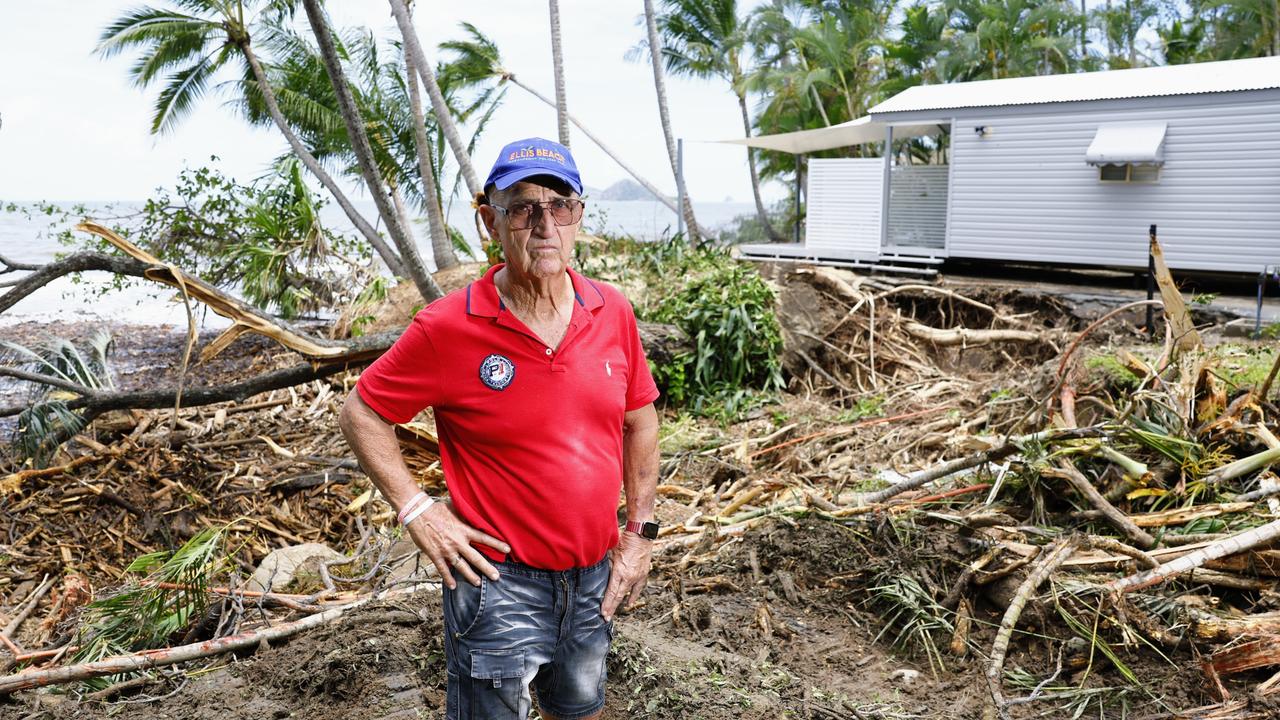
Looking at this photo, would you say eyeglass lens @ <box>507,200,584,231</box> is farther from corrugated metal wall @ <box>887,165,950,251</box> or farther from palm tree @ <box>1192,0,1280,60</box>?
palm tree @ <box>1192,0,1280,60</box>

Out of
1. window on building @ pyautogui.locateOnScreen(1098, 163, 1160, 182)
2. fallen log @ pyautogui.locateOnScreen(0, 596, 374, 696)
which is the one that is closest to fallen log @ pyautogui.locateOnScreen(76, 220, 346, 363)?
fallen log @ pyautogui.locateOnScreen(0, 596, 374, 696)

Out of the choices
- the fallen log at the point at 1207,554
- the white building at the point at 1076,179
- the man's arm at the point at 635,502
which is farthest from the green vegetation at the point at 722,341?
the white building at the point at 1076,179

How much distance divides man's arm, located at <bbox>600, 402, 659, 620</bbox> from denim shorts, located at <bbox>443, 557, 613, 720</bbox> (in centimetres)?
8

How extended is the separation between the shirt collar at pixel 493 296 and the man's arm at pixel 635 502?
380 millimetres

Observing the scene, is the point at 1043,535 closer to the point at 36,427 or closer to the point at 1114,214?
the point at 36,427

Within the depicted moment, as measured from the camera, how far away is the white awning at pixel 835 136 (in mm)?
20861

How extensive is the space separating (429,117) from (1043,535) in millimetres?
22153

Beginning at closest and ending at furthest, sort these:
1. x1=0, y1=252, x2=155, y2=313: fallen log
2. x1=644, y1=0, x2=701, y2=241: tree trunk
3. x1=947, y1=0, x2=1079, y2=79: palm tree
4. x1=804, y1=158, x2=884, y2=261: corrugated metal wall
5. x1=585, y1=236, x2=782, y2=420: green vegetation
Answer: x1=0, y1=252, x2=155, y2=313: fallen log < x1=585, y1=236, x2=782, y2=420: green vegetation < x1=804, y1=158, x2=884, y2=261: corrugated metal wall < x1=644, y1=0, x2=701, y2=241: tree trunk < x1=947, y1=0, x2=1079, y2=79: palm tree

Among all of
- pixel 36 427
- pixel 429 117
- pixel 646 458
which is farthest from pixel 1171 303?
pixel 429 117

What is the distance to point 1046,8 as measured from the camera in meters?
32.1

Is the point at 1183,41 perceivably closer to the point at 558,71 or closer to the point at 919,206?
the point at 919,206

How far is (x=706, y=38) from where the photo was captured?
108 feet

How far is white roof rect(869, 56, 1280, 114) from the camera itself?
16203 millimetres

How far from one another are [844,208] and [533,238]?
58.8ft
